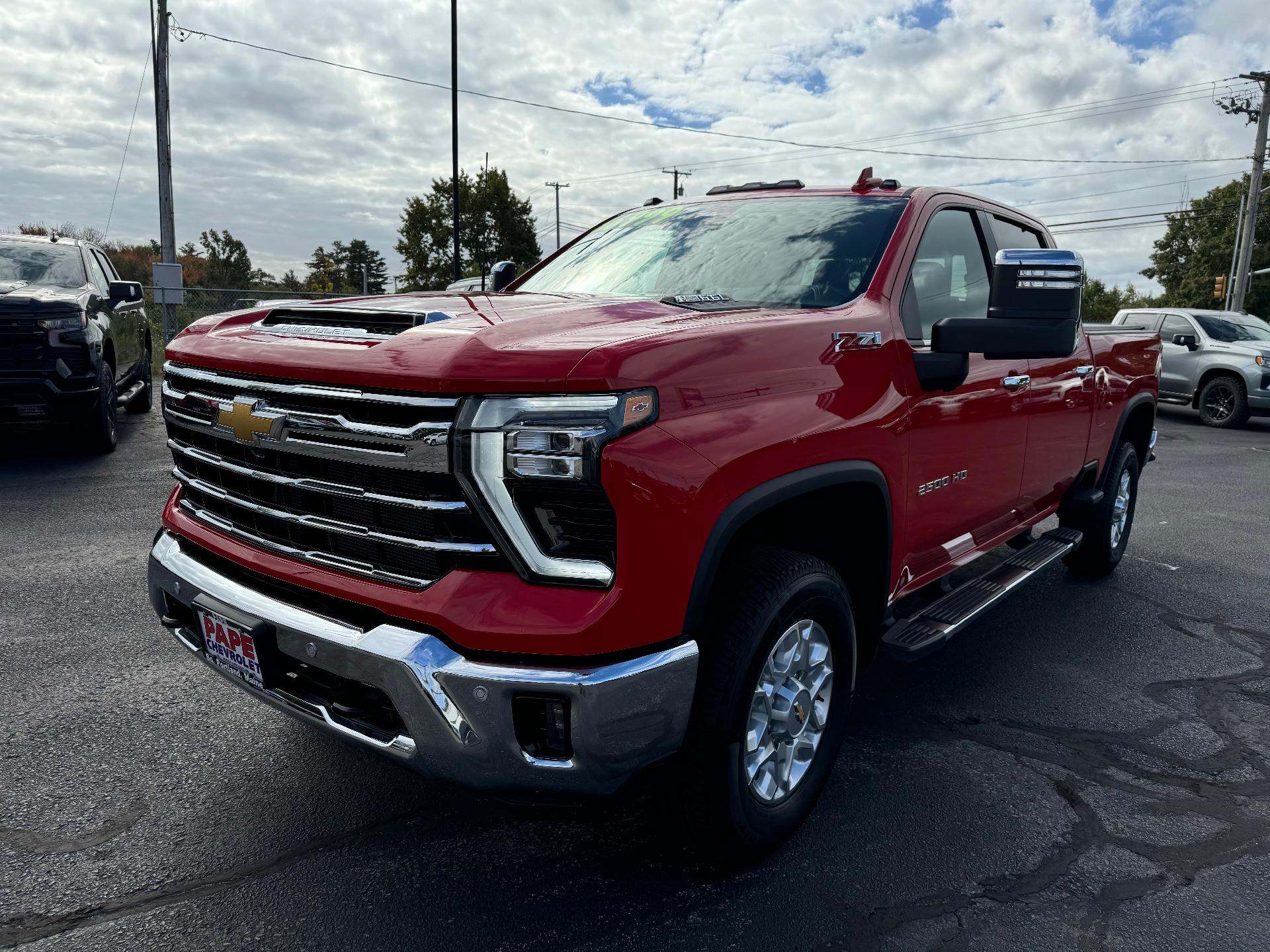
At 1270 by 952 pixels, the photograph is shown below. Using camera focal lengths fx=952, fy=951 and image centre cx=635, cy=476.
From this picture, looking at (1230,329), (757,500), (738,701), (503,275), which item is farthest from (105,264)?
(1230,329)

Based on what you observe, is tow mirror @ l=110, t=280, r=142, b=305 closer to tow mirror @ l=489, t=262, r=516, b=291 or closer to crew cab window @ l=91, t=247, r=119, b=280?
crew cab window @ l=91, t=247, r=119, b=280

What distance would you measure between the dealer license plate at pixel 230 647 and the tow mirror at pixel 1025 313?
214 centimetres

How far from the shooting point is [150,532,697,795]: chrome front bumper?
2.00 metres

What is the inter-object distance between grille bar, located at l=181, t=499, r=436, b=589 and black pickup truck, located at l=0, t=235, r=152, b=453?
568cm

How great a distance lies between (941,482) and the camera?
3.27m

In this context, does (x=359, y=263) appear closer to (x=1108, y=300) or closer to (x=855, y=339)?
(x=1108, y=300)

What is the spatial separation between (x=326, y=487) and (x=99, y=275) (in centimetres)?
825

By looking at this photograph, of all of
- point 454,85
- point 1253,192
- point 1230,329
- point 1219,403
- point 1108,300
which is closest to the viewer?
point 1219,403

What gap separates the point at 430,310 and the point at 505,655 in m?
1.03

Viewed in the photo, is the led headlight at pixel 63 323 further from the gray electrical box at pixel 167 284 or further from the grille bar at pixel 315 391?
the gray electrical box at pixel 167 284

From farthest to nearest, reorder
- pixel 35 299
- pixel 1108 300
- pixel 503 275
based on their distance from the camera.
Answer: pixel 1108 300, pixel 35 299, pixel 503 275

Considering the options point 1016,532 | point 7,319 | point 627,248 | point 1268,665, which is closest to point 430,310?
point 627,248

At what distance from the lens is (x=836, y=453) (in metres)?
2.62

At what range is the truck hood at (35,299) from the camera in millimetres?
7289
